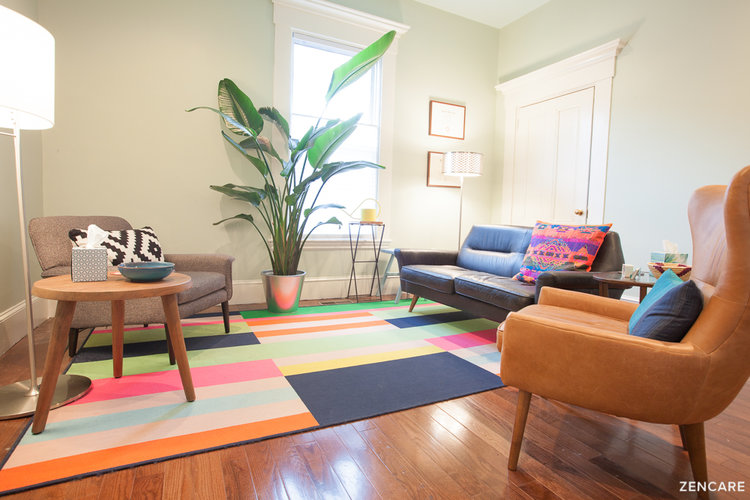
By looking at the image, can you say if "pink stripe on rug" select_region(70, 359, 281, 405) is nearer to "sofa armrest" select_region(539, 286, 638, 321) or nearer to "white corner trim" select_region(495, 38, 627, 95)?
"sofa armrest" select_region(539, 286, 638, 321)

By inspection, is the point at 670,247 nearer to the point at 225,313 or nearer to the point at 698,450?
the point at 698,450

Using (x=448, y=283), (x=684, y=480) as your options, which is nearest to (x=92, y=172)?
(x=448, y=283)

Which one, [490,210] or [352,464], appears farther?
[490,210]

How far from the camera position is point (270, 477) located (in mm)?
1285

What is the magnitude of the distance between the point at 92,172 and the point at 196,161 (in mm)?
766

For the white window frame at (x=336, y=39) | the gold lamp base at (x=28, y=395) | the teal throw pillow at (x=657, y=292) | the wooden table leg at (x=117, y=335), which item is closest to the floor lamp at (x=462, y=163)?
the white window frame at (x=336, y=39)

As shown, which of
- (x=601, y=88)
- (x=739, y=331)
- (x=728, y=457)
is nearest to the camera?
(x=739, y=331)

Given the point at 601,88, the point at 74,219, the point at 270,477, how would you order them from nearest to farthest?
the point at 270,477 → the point at 74,219 → the point at 601,88

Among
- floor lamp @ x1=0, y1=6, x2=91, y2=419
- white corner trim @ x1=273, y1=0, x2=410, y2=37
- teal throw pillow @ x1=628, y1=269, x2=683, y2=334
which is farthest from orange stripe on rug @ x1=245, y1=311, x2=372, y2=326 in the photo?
white corner trim @ x1=273, y1=0, x2=410, y2=37

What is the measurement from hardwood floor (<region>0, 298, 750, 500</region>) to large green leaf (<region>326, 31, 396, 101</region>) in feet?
8.31

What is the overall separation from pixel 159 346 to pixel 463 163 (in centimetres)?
327

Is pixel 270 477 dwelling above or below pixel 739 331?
below

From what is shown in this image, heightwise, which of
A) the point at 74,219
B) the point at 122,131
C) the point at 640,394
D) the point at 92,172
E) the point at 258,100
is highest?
the point at 258,100

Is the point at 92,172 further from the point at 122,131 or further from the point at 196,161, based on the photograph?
the point at 196,161
